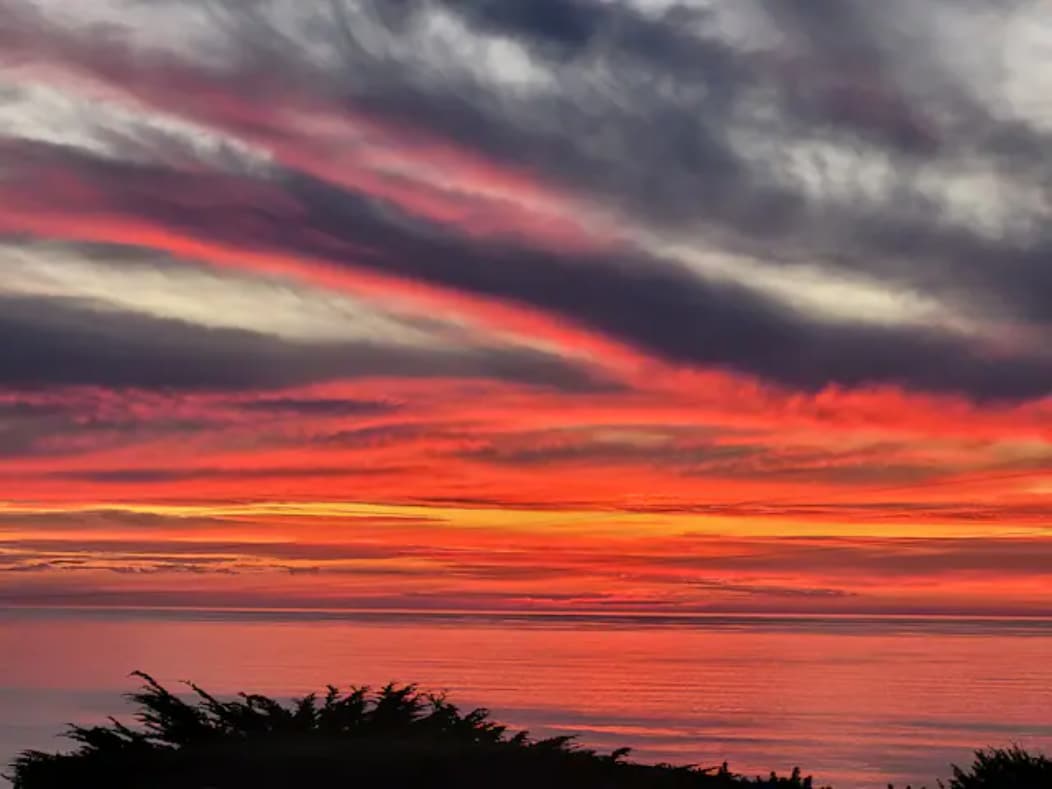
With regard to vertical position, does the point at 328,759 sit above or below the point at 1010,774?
below

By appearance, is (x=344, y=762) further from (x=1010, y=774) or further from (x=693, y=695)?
(x=693, y=695)

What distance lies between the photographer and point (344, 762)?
15.4m

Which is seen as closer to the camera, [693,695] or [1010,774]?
[1010,774]

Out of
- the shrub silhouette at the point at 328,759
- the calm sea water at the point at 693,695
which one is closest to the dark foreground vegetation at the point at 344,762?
the shrub silhouette at the point at 328,759

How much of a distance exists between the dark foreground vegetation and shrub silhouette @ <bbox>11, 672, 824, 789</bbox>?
0.04 feet

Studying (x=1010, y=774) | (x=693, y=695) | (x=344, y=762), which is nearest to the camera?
(x=344, y=762)

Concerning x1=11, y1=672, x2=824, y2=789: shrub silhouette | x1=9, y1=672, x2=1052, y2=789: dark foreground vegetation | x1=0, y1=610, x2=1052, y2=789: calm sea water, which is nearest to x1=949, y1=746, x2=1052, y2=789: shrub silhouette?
x1=9, y1=672, x2=1052, y2=789: dark foreground vegetation

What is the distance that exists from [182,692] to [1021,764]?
398 ft

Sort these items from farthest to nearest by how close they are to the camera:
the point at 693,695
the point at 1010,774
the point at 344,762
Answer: the point at 693,695
the point at 1010,774
the point at 344,762

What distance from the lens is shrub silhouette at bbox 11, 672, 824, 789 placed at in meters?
15.1

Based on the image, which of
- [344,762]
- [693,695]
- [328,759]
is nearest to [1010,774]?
[344,762]

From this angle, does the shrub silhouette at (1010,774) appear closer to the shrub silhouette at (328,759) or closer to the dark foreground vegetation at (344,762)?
the dark foreground vegetation at (344,762)

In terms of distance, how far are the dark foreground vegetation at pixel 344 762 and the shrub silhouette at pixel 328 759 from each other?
0.01 meters

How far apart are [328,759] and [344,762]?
0.18 m
